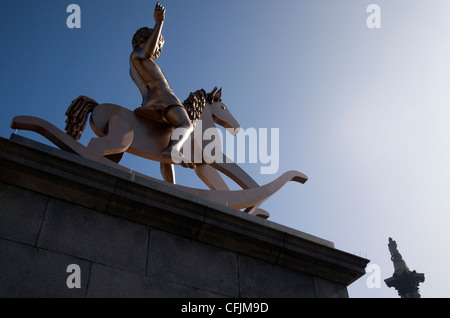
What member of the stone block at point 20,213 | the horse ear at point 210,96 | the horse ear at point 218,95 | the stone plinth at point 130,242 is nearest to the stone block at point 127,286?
the stone plinth at point 130,242

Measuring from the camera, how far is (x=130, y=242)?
5.93 m

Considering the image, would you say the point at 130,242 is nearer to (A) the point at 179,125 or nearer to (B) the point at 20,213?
(B) the point at 20,213

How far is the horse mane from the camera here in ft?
30.9

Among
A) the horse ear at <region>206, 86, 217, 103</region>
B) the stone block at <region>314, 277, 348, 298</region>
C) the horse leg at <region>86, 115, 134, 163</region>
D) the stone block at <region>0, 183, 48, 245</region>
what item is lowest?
the stone block at <region>314, 277, 348, 298</region>

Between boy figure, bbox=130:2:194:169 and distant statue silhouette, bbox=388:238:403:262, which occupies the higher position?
distant statue silhouette, bbox=388:238:403:262

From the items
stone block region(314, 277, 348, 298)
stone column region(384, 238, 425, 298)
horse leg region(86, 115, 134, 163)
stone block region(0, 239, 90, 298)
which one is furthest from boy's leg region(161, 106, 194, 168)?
stone column region(384, 238, 425, 298)

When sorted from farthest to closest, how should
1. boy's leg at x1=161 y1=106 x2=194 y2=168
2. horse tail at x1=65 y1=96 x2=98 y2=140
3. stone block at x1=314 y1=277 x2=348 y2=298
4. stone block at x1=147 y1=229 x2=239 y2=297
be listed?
boy's leg at x1=161 y1=106 x2=194 y2=168 → horse tail at x1=65 y1=96 x2=98 y2=140 → stone block at x1=314 y1=277 x2=348 y2=298 → stone block at x1=147 y1=229 x2=239 y2=297

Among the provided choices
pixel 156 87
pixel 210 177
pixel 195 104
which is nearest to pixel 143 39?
pixel 156 87

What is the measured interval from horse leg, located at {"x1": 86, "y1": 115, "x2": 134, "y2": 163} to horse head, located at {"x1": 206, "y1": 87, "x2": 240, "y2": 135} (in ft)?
8.68

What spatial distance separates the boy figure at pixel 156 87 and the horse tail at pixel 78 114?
2.74 feet

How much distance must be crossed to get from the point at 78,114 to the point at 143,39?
7.32 ft

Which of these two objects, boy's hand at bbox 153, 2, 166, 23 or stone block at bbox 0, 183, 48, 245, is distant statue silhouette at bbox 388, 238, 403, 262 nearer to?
boy's hand at bbox 153, 2, 166, 23
